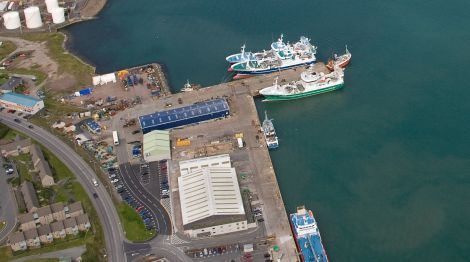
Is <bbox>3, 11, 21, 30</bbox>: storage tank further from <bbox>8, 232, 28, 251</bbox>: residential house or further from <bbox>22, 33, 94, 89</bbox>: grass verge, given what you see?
<bbox>8, 232, 28, 251</bbox>: residential house

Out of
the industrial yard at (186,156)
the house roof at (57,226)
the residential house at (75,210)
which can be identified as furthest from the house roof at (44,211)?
the industrial yard at (186,156)

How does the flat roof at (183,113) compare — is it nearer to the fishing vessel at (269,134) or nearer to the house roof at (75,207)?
the fishing vessel at (269,134)

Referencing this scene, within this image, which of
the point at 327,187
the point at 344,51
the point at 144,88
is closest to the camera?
the point at 327,187

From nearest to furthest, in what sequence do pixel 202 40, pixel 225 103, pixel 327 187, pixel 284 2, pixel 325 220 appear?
pixel 325 220 → pixel 327 187 → pixel 225 103 → pixel 202 40 → pixel 284 2

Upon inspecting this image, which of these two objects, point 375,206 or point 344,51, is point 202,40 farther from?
point 375,206

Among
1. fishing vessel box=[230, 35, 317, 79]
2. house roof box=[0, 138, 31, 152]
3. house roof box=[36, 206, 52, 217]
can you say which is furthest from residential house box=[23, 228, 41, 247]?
fishing vessel box=[230, 35, 317, 79]

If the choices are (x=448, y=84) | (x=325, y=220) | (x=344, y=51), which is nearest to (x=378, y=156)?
(x=325, y=220)
